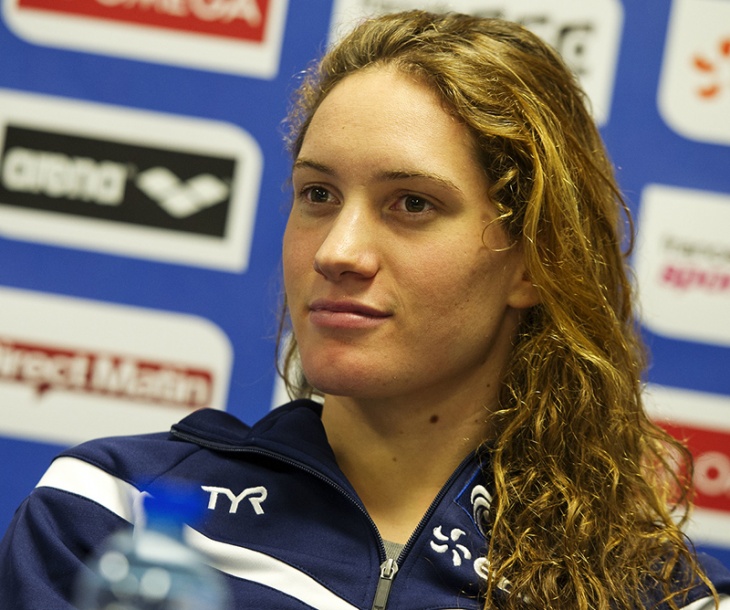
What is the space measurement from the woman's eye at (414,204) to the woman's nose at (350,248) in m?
0.04

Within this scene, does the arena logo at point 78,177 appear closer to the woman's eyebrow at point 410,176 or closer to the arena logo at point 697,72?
the woman's eyebrow at point 410,176

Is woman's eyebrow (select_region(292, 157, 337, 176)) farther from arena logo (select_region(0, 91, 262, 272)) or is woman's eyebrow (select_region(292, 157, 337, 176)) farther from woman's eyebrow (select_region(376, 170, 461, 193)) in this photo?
arena logo (select_region(0, 91, 262, 272))

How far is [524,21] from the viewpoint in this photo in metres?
1.92

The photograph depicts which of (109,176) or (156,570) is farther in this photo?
(109,176)

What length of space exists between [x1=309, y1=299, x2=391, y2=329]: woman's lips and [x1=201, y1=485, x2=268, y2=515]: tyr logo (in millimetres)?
225

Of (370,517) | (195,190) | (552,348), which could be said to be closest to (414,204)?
(552,348)

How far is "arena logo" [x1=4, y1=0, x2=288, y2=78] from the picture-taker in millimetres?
1924

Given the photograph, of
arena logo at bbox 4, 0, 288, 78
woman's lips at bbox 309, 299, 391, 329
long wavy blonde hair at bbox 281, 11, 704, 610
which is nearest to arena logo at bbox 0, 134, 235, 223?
arena logo at bbox 4, 0, 288, 78

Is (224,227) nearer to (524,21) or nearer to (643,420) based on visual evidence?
(524,21)

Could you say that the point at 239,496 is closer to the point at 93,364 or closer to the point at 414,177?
the point at 414,177

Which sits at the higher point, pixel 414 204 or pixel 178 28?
pixel 178 28

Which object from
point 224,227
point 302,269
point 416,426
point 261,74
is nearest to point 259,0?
point 261,74

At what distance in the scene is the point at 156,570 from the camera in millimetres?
1086

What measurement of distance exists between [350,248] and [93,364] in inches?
35.1
